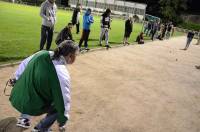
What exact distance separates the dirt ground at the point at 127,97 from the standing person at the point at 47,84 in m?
1.78

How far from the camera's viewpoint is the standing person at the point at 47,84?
5.16m

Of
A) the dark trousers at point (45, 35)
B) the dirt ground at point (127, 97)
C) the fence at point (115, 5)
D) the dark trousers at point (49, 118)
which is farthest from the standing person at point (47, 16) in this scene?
the fence at point (115, 5)

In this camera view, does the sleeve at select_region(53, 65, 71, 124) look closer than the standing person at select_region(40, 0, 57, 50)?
Yes

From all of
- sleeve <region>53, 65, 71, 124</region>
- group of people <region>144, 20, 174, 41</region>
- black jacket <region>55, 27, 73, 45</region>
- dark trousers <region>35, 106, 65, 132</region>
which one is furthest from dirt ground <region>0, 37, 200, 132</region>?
group of people <region>144, 20, 174, 41</region>

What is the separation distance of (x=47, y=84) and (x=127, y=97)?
5491 mm

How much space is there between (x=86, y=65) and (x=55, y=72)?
335 inches

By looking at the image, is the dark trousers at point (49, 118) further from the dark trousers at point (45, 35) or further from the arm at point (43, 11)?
the arm at point (43, 11)

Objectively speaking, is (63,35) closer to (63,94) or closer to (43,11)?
(43,11)

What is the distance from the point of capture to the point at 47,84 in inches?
204

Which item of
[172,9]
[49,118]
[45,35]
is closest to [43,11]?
[45,35]

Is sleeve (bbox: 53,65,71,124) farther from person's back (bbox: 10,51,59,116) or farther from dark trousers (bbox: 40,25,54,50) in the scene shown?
dark trousers (bbox: 40,25,54,50)

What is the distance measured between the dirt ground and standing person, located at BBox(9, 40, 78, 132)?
5.84 ft

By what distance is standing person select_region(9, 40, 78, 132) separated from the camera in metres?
5.16

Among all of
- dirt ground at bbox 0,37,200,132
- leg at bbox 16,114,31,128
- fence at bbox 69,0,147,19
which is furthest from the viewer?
fence at bbox 69,0,147,19
